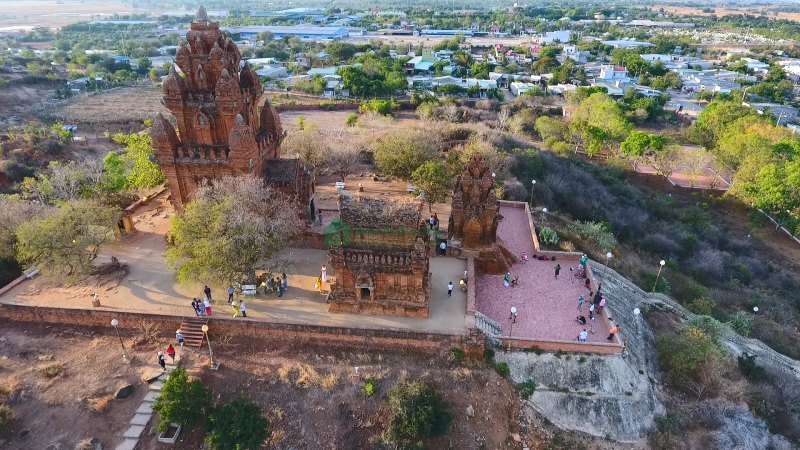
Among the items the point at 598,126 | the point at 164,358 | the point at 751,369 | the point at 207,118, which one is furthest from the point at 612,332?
the point at 598,126

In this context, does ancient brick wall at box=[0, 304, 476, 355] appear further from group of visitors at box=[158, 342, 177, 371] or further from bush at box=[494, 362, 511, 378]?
group of visitors at box=[158, 342, 177, 371]

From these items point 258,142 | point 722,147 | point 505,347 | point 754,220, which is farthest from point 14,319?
point 722,147

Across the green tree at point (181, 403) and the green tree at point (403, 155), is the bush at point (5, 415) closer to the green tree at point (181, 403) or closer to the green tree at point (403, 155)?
the green tree at point (181, 403)

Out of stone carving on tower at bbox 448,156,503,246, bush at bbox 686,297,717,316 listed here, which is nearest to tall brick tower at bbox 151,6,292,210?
stone carving on tower at bbox 448,156,503,246

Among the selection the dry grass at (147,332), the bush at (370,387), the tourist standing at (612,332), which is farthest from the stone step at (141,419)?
the tourist standing at (612,332)

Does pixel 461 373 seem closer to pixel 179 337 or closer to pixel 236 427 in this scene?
pixel 236 427

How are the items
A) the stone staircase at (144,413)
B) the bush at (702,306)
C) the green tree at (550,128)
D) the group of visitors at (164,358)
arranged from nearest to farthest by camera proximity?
the stone staircase at (144,413) → the group of visitors at (164,358) → the bush at (702,306) → the green tree at (550,128)
